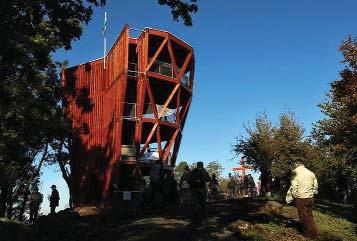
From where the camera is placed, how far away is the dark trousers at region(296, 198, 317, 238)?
40.3ft

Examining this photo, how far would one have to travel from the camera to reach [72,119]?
44.1 m

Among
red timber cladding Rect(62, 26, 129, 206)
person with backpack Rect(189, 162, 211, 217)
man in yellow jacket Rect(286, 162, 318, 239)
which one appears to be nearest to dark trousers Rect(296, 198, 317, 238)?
man in yellow jacket Rect(286, 162, 318, 239)

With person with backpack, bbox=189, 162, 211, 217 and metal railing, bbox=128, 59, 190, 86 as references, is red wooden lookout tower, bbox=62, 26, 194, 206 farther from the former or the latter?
person with backpack, bbox=189, 162, 211, 217

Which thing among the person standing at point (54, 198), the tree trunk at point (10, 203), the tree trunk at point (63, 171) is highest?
the tree trunk at point (63, 171)

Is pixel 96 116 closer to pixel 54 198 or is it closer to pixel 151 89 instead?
pixel 151 89

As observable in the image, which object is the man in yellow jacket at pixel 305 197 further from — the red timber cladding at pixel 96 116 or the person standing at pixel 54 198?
the red timber cladding at pixel 96 116

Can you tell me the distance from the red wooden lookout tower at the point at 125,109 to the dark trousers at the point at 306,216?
24.8 meters

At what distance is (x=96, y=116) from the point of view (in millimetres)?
41875

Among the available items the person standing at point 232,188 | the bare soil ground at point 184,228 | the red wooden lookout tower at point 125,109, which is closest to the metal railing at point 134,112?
the red wooden lookout tower at point 125,109

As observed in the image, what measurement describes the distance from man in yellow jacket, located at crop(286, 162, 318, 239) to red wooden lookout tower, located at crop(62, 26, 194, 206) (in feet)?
81.0

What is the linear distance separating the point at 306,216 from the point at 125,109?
27.6 meters

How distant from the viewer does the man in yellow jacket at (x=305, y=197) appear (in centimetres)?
1229

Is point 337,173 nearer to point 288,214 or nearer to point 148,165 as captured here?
point 148,165

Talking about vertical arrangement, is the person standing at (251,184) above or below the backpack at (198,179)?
above
